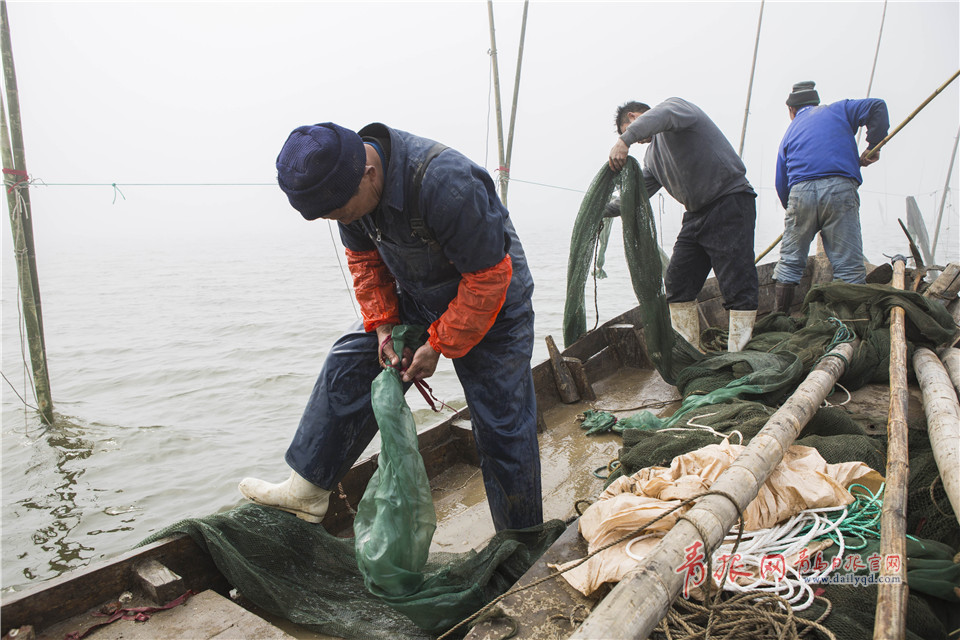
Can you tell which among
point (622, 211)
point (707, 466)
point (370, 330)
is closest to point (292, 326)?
point (622, 211)

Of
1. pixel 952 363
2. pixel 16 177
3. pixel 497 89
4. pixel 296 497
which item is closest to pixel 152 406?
pixel 16 177

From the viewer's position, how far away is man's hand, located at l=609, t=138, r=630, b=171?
3783 millimetres

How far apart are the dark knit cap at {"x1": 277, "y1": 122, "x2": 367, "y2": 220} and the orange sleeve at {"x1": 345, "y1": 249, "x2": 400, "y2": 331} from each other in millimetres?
567

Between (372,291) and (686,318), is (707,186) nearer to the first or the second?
(686,318)

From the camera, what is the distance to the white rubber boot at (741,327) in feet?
14.1

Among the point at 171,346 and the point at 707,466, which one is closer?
the point at 707,466

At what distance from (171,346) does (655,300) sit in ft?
33.1

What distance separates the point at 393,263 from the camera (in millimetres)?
2248

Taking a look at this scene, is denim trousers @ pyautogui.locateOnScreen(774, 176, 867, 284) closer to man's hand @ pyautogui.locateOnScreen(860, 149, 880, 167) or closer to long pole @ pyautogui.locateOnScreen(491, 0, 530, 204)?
man's hand @ pyautogui.locateOnScreen(860, 149, 880, 167)

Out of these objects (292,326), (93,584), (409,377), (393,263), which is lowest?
(292,326)

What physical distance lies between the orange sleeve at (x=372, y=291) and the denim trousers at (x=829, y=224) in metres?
3.86

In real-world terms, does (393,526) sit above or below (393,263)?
below

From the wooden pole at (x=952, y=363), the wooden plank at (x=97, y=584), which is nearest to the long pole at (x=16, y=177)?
the wooden plank at (x=97, y=584)

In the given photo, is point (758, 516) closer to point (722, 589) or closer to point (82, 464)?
point (722, 589)
